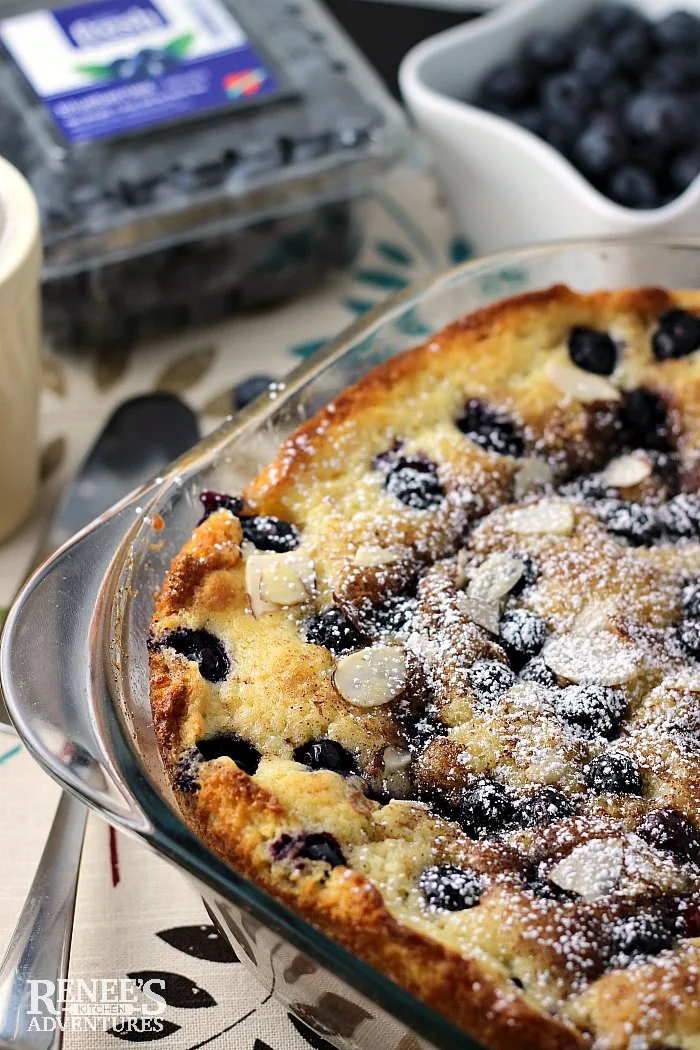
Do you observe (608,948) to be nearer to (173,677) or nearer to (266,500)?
(173,677)

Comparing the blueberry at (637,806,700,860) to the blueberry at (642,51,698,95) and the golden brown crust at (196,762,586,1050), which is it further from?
the blueberry at (642,51,698,95)

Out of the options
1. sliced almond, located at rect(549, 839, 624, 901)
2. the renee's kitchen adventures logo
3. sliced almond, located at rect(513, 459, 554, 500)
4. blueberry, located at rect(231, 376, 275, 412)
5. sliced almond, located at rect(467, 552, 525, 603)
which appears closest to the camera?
sliced almond, located at rect(549, 839, 624, 901)

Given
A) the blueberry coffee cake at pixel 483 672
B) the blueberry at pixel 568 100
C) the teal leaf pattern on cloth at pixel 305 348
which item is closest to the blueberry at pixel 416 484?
the blueberry coffee cake at pixel 483 672

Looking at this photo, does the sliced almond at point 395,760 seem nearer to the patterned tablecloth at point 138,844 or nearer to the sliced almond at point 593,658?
the sliced almond at point 593,658

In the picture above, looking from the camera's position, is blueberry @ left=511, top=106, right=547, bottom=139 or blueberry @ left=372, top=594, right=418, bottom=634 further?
blueberry @ left=511, top=106, right=547, bottom=139

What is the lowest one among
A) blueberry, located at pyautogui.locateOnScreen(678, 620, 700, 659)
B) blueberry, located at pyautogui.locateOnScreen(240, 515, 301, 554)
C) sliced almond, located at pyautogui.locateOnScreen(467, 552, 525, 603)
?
blueberry, located at pyautogui.locateOnScreen(678, 620, 700, 659)

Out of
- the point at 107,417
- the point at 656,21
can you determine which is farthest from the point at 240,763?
the point at 656,21

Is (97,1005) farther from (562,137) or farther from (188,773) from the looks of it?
(562,137)

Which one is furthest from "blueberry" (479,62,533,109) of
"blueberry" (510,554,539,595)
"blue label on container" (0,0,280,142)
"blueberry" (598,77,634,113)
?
"blueberry" (510,554,539,595)
